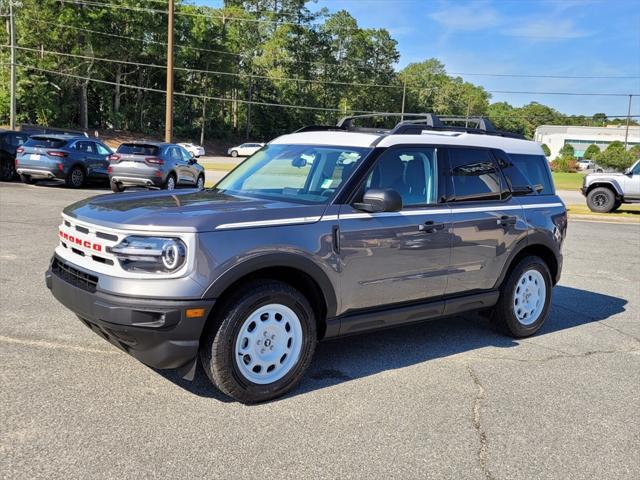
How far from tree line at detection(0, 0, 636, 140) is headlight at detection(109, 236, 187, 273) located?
53240 millimetres

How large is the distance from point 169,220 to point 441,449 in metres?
2.11

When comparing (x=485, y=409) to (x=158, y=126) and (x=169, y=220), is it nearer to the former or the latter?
(x=169, y=220)

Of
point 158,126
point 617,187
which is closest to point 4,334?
point 617,187

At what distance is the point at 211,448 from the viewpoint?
10.9ft

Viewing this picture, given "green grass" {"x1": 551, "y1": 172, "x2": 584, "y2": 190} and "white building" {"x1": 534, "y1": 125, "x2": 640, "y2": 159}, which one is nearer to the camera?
"green grass" {"x1": 551, "y1": 172, "x2": 584, "y2": 190}

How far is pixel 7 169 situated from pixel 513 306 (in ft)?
58.9

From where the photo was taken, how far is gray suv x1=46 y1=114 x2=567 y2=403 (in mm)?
3600

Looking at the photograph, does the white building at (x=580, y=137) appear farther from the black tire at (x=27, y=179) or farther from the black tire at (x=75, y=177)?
the black tire at (x=27, y=179)

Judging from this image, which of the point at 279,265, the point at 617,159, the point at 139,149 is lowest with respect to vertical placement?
the point at 279,265

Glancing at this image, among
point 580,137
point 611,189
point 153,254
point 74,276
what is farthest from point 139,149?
point 580,137

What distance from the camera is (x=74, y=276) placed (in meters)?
3.96

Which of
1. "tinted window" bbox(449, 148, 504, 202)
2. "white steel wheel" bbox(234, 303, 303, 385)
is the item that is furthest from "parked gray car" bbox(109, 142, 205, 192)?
"white steel wheel" bbox(234, 303, 303, 385)

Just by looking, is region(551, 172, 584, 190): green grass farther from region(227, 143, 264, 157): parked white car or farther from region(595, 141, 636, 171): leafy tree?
region(227, 143, 264, 157): parked white car

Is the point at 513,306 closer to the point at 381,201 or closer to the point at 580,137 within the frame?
the point at 381,201
